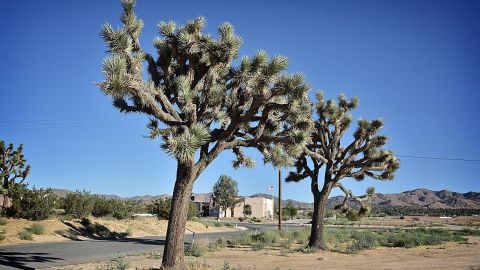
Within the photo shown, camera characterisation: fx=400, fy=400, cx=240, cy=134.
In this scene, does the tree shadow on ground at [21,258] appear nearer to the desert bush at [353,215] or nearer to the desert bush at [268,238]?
the desert bush at [268,238]

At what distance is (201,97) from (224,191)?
66.3m

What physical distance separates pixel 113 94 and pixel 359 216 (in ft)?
53.9

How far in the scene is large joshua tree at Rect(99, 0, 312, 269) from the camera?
33.5ft

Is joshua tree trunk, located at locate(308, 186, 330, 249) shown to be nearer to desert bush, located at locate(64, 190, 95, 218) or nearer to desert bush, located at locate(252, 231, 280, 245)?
desert bush, located at locate(252, 231, 280, 245)

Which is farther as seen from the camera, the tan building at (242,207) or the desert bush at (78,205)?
the tan building at (242,207)

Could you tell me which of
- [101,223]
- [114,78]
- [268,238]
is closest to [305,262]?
[114,78]

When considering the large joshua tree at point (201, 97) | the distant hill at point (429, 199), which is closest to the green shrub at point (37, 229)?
the large joshua tree at point (201, 97)

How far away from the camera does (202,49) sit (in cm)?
1100

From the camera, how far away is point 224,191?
7650cm

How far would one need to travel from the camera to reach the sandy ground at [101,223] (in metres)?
21.2

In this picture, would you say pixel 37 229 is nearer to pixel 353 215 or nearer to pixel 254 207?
pixel 353 215

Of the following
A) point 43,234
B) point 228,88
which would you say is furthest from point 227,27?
point 43,234

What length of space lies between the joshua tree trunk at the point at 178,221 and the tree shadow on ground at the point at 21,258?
4584 mm

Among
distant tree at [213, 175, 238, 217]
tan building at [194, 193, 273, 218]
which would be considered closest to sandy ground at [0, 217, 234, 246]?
distant tree at [213, 175, 238, 217]
